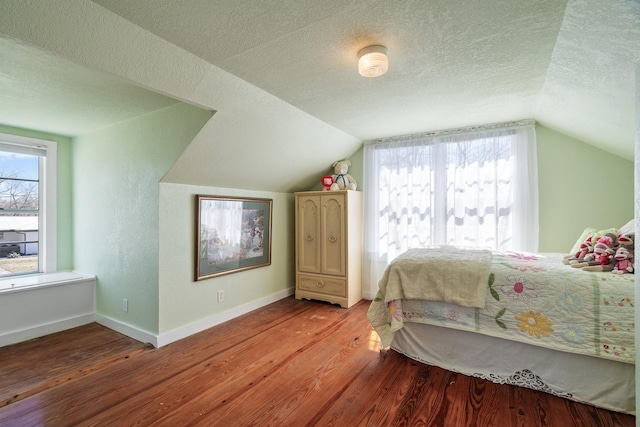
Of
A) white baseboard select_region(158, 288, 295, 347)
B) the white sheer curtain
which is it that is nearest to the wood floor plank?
white baseboard select_region(158, 288, 295, 347)

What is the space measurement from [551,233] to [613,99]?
5.15 feet

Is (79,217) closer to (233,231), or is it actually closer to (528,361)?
(233,231)

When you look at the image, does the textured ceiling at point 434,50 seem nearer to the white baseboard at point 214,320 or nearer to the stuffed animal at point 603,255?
the stuffed animal at point 603,255

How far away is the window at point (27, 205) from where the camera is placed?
326 cm

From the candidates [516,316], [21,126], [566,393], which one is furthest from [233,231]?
[566,393]

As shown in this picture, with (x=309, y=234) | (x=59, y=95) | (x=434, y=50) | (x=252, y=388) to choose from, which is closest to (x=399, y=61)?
(x=434, y=50)

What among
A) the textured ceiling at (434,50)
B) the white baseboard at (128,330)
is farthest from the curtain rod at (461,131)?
the white baseboard at (128,330)

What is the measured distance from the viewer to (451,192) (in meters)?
3.54

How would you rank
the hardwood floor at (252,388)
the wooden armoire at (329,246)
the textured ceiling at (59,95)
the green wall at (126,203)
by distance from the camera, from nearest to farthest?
the hardwood floor at (252,388) → the textured ceiling at (59,95) → the green wall at (126,203) → the wooden armoire at (329,246)

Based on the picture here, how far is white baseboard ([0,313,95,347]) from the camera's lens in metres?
2.80

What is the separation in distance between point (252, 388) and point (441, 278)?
5.17 feet

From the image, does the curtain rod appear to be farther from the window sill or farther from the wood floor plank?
the window sill

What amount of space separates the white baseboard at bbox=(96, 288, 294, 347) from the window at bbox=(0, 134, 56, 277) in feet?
3.41

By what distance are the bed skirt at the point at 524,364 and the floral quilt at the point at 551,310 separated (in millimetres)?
85
